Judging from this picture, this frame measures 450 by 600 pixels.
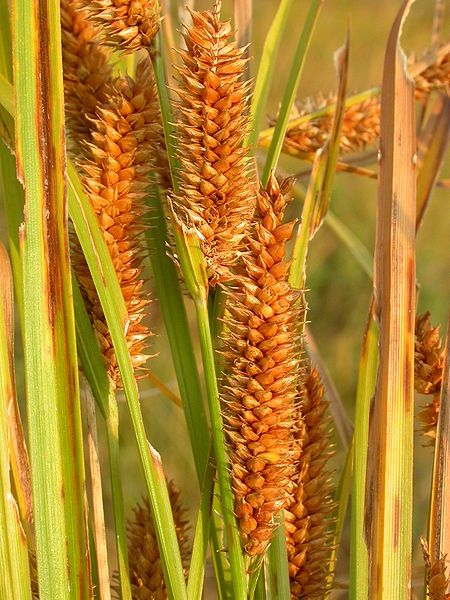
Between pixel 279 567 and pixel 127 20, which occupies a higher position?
pixel 127 20

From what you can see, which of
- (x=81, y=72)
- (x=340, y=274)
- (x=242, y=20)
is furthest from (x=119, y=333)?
(x=340, y=274)

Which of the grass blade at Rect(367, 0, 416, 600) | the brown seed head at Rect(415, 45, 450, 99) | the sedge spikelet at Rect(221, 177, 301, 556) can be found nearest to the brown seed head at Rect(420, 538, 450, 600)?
the grass blade at Rect(367, 0, 416, 600)

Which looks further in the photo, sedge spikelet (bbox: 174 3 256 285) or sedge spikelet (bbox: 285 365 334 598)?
sedge spikelet (bbox: 285 365 334 598)

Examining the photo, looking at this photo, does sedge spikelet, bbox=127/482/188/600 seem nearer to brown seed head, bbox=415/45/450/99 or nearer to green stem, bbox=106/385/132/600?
green stem, bbox=106/385/132/600

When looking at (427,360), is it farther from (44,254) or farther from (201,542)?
(44,254)

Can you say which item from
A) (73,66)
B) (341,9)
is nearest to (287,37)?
(341,9)

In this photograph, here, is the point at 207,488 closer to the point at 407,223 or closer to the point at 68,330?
the point at 68,330
